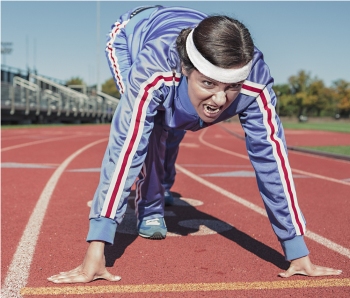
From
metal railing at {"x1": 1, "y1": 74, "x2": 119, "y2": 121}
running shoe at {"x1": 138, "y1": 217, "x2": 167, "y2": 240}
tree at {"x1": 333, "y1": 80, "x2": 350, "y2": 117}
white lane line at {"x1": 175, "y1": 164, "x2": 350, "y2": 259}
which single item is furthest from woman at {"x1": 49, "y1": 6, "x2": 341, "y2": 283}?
tree at {"x1": 333, "y1": 80, "x2": 350, "y2": 117}

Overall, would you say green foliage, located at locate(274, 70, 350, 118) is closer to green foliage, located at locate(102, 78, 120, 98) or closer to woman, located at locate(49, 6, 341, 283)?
green foliage, located at locate(102, 78, 120, 98)

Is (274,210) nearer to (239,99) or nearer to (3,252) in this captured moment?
(239,99)

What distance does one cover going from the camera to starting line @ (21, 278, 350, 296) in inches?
112

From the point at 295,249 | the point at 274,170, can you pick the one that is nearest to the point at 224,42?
the point at 274,170

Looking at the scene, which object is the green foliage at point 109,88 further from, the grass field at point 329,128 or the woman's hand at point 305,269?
the woman's hand at point 305,269

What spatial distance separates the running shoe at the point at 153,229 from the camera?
13.6 ft

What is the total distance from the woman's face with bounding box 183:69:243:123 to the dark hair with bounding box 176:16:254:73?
0.41 ft

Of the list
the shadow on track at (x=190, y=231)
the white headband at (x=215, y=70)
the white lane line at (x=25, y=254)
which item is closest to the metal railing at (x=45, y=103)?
the white lane line at (x=25, y=254)

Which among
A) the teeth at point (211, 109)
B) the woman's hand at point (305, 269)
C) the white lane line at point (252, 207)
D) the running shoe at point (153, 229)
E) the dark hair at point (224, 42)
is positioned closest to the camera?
the dark hair at point (224, 42)

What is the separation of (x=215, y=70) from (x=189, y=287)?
3.99ft

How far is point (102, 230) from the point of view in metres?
3.02

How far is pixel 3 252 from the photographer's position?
12.0 ft

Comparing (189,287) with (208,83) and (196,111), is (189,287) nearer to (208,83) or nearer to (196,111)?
(196,111)

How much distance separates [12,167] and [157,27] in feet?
19.4
